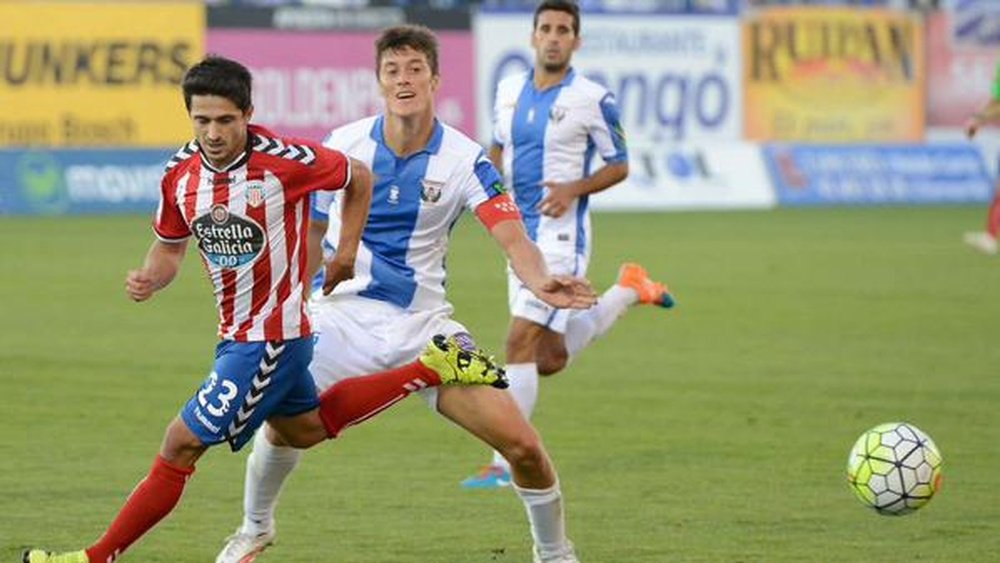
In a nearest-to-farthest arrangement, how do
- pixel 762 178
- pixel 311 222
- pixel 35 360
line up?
1. pixel 311 222
2. pixel 35 360
3. pixel 762 178

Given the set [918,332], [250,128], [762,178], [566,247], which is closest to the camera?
[250,128]

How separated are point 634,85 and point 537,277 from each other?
24867 mm

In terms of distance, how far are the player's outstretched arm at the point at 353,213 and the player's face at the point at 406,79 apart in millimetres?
471

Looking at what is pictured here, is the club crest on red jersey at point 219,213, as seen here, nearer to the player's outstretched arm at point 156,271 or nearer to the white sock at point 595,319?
the player's outstretched arm at point 156,271

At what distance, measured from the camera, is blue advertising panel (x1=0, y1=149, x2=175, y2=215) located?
1088 inches

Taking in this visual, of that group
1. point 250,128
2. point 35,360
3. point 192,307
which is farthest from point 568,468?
point 192,307

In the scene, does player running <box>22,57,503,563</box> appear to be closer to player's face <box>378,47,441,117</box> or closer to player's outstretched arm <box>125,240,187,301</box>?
player's outstretched arm <box>125,240,187,301</box>

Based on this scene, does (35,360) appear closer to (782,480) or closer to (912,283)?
(782,480)

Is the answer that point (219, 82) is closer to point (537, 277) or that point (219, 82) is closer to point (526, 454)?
point (537, 277)

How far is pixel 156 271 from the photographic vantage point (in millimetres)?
7840

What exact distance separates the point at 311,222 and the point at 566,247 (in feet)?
12.0

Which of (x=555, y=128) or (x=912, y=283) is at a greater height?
(x=555, y=128)

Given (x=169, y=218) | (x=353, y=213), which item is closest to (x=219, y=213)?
(x=169, y=218)

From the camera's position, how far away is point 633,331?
17.9m
